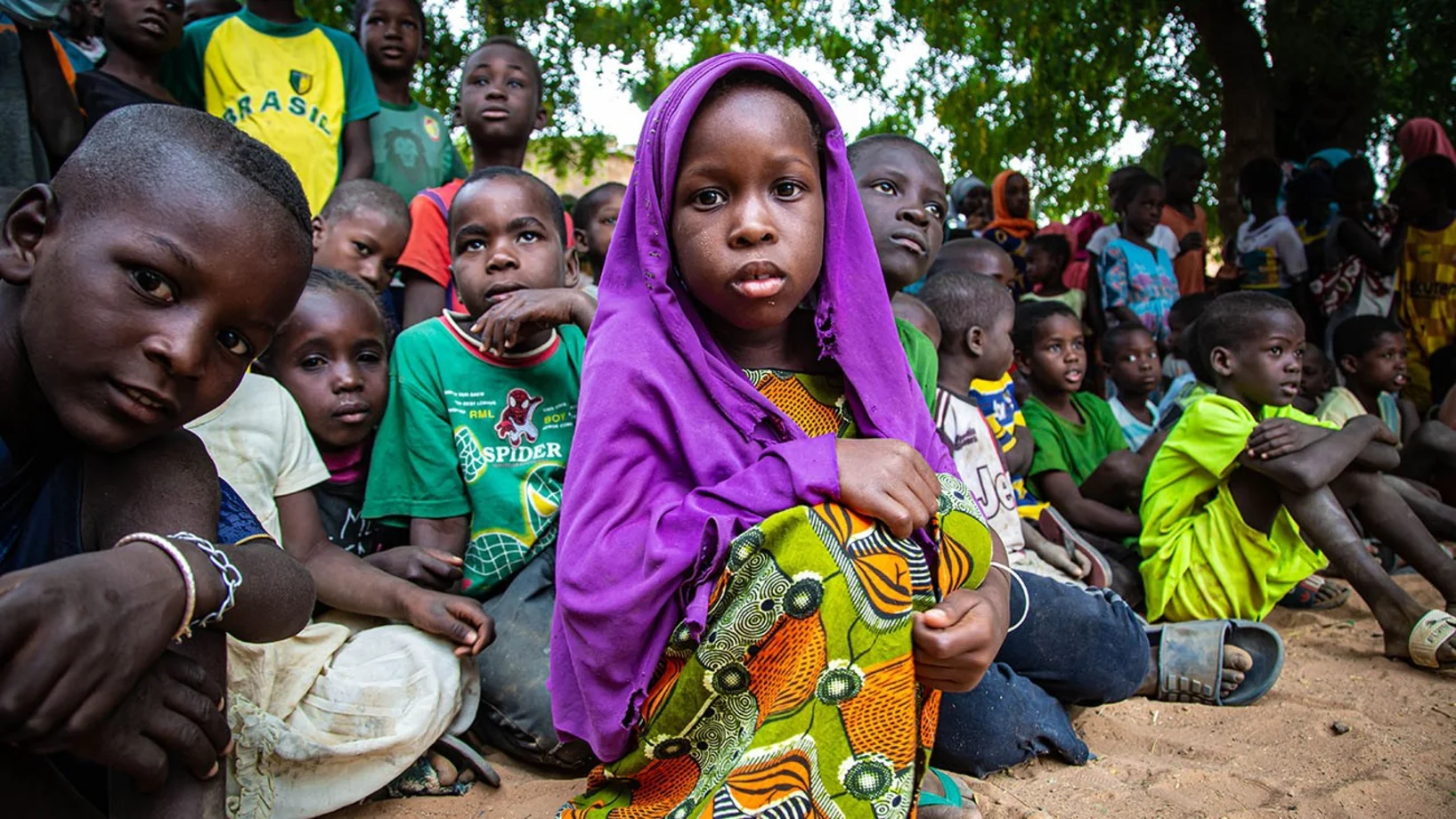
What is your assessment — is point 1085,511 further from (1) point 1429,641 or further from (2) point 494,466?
(2) point 494,466

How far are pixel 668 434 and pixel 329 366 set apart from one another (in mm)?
1360

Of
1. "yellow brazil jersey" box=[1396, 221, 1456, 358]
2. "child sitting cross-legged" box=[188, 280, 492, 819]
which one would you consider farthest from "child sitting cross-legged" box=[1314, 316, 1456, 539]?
"child sitting cross-legged" box=[188, 280, 492, 819]

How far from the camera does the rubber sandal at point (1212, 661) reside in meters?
2.93

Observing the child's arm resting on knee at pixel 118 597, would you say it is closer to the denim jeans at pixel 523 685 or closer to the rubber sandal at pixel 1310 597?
the denim jeans at pixel 523 685

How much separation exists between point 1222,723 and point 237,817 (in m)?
2.49

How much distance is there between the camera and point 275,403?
2443 millimetres

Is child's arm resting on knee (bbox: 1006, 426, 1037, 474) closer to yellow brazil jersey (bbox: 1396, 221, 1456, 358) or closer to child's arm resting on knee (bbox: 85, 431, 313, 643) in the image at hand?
child's arm resting on knee (bbox: 85, 431, 313, 643)

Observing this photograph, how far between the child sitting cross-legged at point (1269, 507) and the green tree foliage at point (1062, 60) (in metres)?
4.06

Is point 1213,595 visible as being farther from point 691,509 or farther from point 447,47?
point 447,47

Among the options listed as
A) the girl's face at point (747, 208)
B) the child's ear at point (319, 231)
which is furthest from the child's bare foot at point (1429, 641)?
the child's ear at point (319, 231)

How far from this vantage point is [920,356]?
2.73 meters

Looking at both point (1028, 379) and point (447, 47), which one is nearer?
point (1028, 379)

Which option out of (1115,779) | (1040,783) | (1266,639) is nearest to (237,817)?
(1040,783)

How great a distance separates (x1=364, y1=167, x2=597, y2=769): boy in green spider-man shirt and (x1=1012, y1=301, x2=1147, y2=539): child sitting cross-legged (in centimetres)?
222
